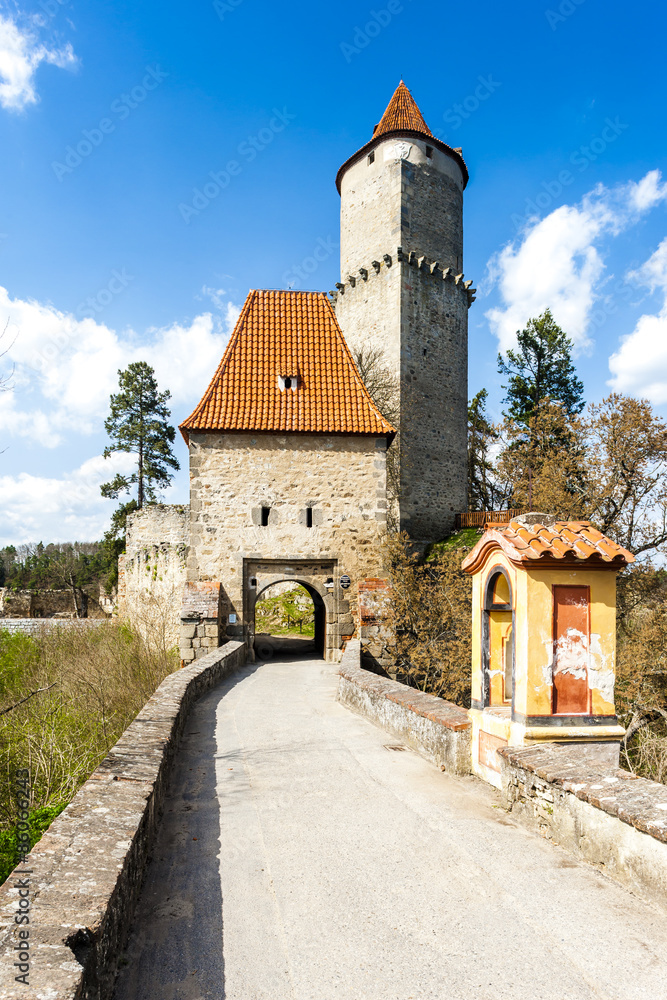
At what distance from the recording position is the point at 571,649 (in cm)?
457

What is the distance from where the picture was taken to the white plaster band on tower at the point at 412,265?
75.4ft

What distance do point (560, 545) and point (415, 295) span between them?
20.3 meters

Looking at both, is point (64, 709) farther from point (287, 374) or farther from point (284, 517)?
point (287, 374)

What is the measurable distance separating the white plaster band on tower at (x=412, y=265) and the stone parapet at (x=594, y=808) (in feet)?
69.7

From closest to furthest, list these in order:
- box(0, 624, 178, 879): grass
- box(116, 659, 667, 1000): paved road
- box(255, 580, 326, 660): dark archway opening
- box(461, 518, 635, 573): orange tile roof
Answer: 1. box(116, 659, 667, 1000): paved road
2. box(461, 518, 635, 573): orange tile roof
3. box(0, 624, 178, 879): grass
4. box(255, 580, 326, 660): dark archway opening

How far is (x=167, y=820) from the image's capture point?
171 inches

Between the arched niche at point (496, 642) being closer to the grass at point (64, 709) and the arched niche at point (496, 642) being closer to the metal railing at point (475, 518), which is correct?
the grass at point (64, 709)

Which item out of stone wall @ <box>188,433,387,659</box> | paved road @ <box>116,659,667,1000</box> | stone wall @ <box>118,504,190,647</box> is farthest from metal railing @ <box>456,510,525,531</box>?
paved road @ <box>116,659,667,1000</box>

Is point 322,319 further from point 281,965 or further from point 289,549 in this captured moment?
point 281,965

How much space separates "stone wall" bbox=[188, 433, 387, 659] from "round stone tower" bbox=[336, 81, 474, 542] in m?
7.54

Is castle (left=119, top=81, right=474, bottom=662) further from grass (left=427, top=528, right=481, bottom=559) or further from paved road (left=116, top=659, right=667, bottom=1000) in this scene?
paved road (left=116, top=659, right=667, bottom=1000)

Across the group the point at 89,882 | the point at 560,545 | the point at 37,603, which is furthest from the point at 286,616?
the point at 89,882

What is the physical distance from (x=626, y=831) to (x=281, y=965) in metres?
1.80

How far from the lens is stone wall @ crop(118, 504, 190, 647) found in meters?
18.9
